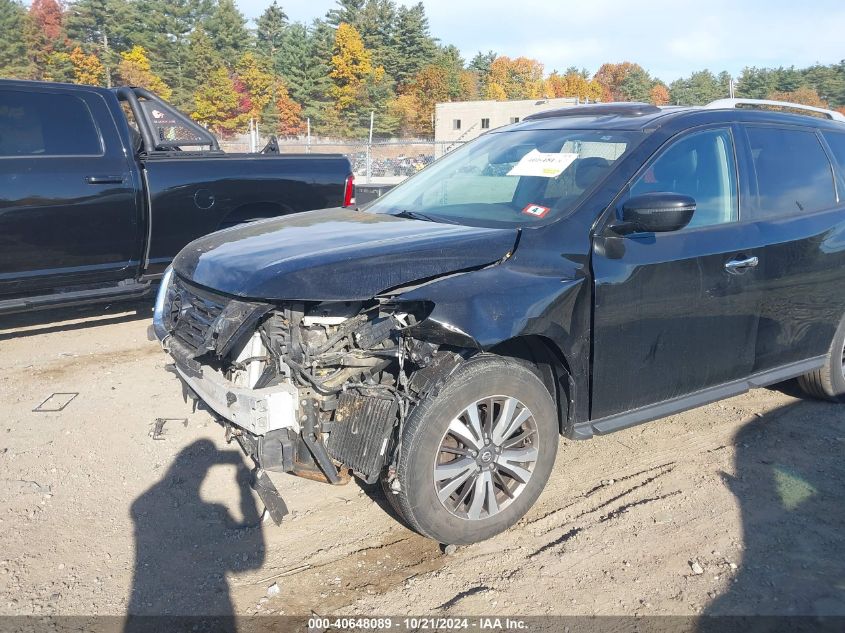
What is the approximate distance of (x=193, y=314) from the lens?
3416 millimetres

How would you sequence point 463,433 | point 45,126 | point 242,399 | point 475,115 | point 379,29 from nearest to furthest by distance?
point 242,399 < point 463,433 < point 45,126 < point 475,115 < point 379,29

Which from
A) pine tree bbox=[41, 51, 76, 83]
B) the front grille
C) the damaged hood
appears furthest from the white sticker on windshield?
pine tree bbox=[41, 51, 76, 83]

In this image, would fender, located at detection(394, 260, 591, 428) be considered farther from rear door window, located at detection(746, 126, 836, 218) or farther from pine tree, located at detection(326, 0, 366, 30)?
pine tree, located at detection(326, 0, 366, 30)

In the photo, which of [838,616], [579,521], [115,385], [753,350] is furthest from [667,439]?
[115,385]

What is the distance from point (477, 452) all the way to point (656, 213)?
141cm

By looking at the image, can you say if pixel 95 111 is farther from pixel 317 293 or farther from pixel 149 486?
pixel 317 293

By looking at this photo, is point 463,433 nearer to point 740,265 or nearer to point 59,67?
point 740,265

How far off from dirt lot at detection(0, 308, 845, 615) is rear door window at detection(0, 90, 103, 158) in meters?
2.24

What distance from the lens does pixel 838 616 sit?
278cm

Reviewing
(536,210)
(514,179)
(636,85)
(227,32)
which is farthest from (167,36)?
(536,210)

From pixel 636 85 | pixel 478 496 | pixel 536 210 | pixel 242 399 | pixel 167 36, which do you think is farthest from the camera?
pixel 636 85

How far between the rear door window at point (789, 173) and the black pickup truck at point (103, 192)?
408 cm

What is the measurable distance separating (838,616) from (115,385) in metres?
4.66

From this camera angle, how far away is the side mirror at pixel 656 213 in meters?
3.30
